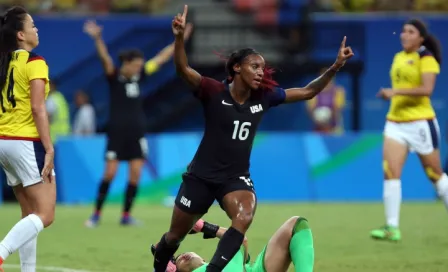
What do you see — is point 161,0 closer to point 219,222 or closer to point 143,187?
point 143,187

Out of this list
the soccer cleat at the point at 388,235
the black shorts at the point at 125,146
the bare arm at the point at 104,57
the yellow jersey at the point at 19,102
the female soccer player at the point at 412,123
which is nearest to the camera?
the yellow jersey at the point at 19,102

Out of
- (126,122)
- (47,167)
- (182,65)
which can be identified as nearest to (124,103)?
(126,122)

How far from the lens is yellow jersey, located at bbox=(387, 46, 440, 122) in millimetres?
12164

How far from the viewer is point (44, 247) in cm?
1177

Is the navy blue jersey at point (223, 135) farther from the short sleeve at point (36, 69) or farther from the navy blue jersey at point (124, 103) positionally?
the navy blue jersey at point (124, 103)

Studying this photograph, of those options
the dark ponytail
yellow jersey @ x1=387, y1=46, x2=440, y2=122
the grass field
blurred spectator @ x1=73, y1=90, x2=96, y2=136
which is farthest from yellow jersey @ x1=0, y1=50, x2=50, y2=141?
blurred spectator @ x1=73, y1=90, x2=96, y2=136

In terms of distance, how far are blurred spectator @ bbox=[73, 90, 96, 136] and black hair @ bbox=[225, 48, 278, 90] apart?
13946 mm

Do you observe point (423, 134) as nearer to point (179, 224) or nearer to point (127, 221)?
point (127, 221)

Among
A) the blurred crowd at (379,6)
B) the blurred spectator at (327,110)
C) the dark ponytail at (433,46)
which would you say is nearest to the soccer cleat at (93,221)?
the dark ponytail at (433,46)

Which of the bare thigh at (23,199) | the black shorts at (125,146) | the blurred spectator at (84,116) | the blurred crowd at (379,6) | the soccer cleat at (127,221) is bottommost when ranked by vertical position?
the blurred spectator at (84,116)

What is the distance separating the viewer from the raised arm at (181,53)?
7.73m

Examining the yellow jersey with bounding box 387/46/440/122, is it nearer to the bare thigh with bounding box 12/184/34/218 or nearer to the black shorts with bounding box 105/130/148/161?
the black shorts with bounding box 105/130/148/161

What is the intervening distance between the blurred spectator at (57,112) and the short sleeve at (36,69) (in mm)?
13635

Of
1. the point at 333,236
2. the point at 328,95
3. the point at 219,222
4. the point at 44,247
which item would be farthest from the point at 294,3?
the point at 44,247
